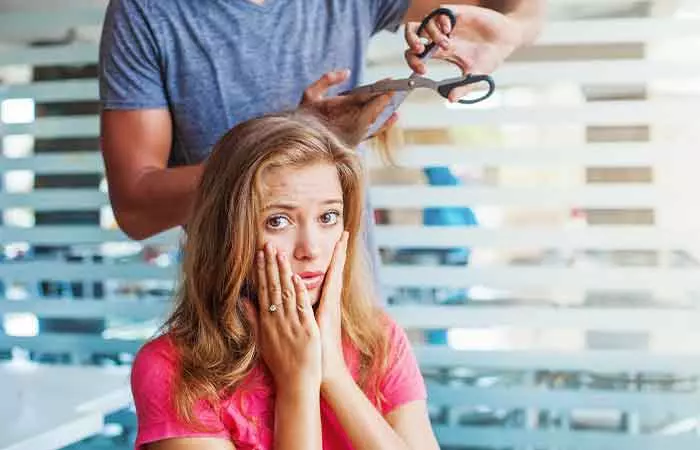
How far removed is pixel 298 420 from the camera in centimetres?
128

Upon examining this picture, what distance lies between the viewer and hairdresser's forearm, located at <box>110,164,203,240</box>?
143 cm

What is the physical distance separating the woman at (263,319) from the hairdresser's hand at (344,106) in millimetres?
25

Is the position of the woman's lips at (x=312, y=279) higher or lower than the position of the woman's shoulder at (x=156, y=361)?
higher

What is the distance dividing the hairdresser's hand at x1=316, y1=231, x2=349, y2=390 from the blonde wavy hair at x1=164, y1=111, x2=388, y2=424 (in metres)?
0.09

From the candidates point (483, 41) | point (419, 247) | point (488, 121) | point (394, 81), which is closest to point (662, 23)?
point (488, 121)

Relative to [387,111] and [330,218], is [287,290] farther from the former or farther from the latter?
[387,111]

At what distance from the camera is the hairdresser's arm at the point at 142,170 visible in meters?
1.46

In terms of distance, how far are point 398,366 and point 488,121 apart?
110 cm

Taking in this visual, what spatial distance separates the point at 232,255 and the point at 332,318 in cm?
16

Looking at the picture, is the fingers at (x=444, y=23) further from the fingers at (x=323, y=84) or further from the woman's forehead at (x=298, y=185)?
the woman's forehead at (x=298, y=185)

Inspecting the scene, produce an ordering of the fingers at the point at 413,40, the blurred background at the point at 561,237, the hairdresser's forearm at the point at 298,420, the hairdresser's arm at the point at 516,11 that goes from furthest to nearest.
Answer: the blurred background at the point at 561,237 < the hairdresser's arm at the point at 516,11 < the fingers at the point at 413,40 < the hairdresser's forearm at the point at 298,420

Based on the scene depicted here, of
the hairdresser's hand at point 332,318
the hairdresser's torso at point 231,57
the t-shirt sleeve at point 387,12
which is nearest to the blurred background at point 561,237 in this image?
the t-shirt sleeve at point 387,12

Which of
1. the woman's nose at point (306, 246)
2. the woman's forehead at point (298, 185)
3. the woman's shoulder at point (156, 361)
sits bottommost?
the woman's shoulder at point (156, 361)

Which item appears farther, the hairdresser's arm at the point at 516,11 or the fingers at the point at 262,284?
the hairdresser's arm at the point at 516,11
